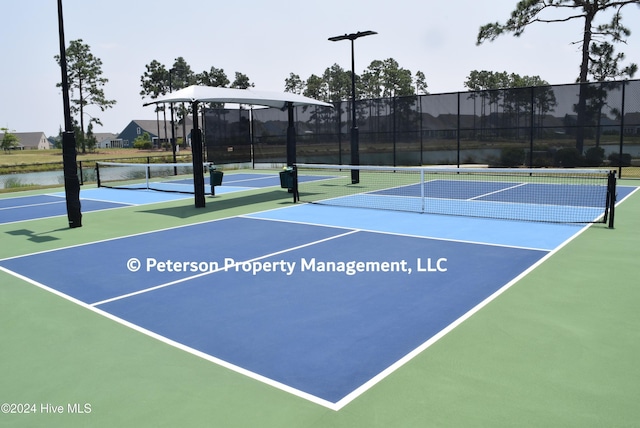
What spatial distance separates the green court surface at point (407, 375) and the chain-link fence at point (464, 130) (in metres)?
18.4

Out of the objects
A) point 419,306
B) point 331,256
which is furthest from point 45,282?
point 419,306

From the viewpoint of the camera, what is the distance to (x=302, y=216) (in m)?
14.4

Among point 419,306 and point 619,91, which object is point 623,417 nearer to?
point 419,306

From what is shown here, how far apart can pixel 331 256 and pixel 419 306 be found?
303 cm

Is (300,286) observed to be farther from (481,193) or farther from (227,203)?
(481,193)

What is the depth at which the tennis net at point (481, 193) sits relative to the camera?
44.3 feet

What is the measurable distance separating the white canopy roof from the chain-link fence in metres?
7.69

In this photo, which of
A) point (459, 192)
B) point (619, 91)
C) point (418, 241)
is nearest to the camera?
point (418, 241)

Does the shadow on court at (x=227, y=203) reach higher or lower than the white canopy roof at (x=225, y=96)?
lower

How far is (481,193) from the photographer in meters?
18.2

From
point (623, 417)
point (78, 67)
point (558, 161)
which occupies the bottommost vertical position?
point (623, 417)

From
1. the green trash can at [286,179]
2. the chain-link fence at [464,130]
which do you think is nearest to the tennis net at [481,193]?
the green trash can at [286,179]

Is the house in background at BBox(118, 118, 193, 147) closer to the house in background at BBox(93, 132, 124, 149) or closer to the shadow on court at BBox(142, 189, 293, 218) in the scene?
the house in background at BBox(93, 132, 124, 149)

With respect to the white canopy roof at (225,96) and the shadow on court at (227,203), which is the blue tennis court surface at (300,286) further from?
the white canopy roof at (225,96)
